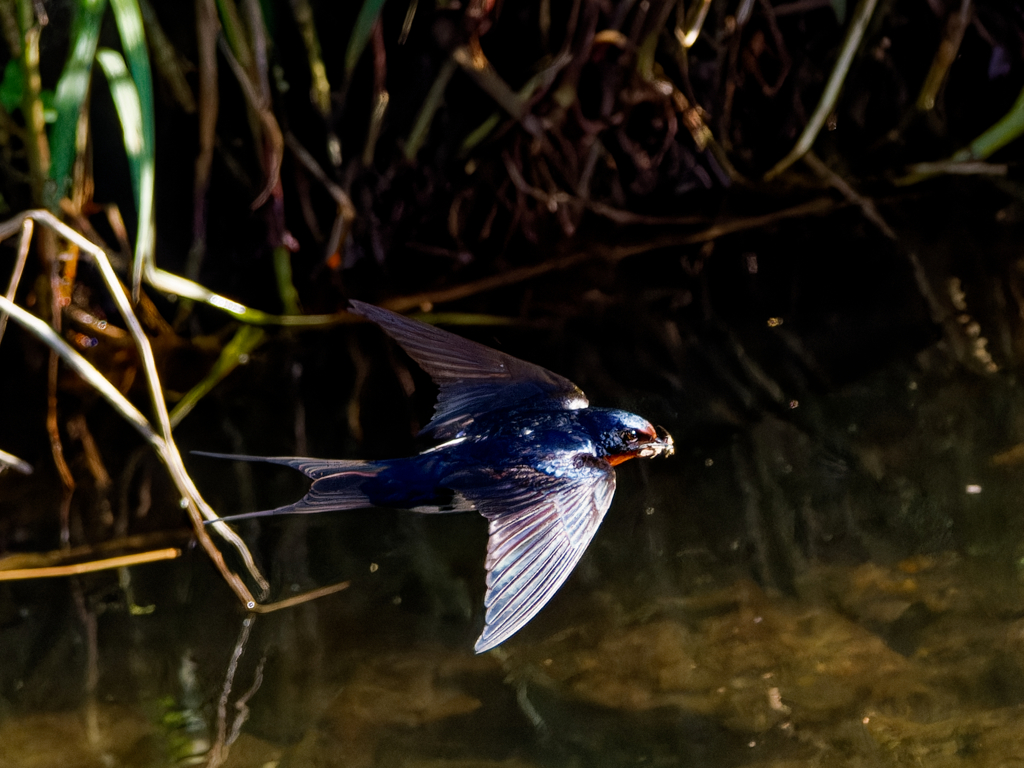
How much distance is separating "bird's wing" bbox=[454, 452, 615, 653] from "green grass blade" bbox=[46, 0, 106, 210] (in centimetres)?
113

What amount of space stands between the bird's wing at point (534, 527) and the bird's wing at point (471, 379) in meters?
0.21

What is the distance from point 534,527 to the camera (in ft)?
4.27

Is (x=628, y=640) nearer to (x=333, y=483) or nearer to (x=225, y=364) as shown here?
(x=333, y=483)

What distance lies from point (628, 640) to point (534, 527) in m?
0.23

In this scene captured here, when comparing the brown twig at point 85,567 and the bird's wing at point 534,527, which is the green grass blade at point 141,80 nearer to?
the brown twig at point 85,567

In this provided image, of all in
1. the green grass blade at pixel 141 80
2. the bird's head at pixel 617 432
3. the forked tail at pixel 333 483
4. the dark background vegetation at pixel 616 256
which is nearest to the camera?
the forked tail at pixel 333 483

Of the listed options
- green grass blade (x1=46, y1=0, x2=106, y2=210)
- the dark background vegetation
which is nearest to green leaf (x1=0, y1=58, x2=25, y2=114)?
the dark background vegetation

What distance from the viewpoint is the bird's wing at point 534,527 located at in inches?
46.2

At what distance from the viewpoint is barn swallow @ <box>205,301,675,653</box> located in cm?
124

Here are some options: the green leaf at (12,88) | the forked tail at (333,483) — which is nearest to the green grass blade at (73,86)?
the green leaf at (12,88)

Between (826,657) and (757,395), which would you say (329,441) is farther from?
(826,657)

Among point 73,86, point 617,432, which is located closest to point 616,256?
point 617,432

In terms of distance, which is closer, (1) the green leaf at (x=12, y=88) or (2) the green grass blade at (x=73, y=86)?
(2) the green grass blade at (x=73, y=86)

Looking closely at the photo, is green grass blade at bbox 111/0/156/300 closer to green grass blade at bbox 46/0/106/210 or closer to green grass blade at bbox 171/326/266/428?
green grass blade at bbox 46/0/106/210
